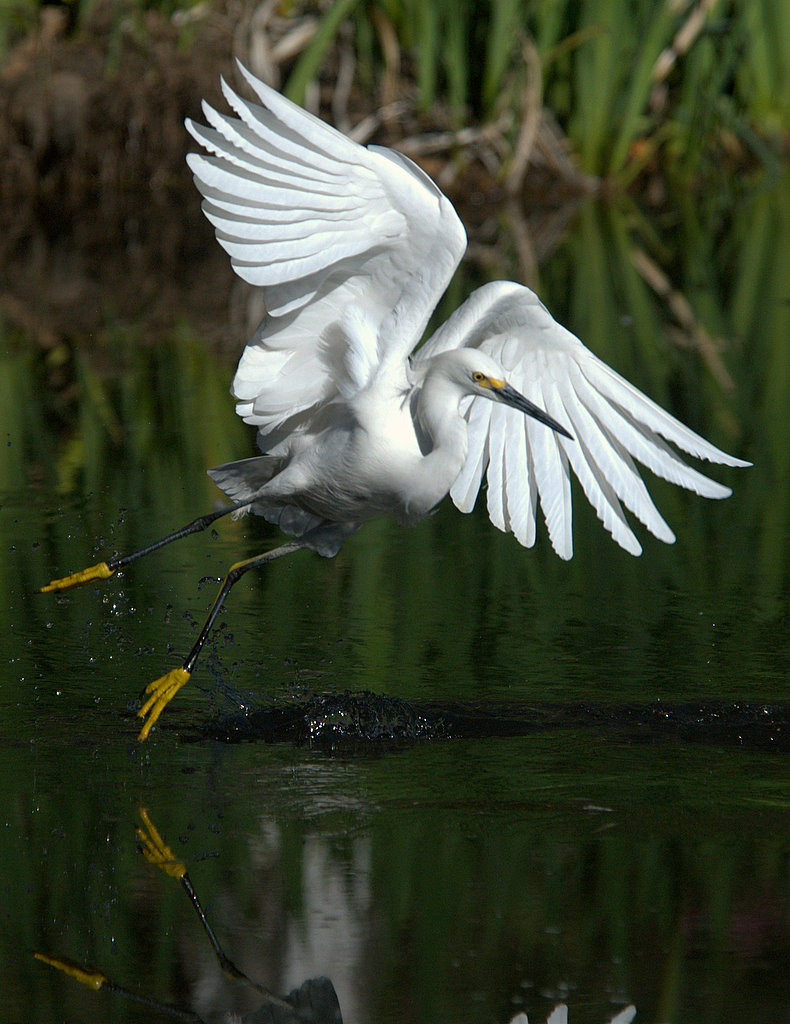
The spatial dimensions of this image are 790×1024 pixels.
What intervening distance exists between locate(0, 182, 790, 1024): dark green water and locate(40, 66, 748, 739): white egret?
0.36 meters

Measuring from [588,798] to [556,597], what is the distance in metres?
1.65

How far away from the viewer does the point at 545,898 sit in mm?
3371

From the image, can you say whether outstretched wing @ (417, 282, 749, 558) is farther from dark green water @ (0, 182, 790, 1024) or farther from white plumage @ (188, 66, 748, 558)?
dark green water @ (0, 182, 790, 1024)

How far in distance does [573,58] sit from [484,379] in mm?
11263

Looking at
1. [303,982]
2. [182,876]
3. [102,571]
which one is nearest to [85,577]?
[102,571]

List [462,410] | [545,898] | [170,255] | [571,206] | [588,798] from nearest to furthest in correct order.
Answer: [545,898]
[588,798]
[462,410]
[170,255]
[571,206]

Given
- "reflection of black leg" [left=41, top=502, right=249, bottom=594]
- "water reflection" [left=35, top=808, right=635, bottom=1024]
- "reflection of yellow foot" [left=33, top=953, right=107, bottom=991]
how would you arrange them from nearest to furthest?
"water reflection" [left=35, top=808, right=635, bottom=1024] < "reflection of yellow foot" [left=33, top=953, right=107, bottom=991] < "reflection of black leg" [left=41, top=502, right=249, bottom=594]

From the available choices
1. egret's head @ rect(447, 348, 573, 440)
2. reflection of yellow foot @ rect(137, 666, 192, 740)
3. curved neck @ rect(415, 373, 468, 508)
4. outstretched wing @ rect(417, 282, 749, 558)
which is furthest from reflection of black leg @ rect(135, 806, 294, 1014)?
outstretched wing @ rect(417, 282, 749, 558)

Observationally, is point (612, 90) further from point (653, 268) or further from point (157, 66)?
point (157, 66)

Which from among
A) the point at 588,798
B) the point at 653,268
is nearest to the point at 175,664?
the point at 588,798

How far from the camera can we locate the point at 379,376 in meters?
4.46

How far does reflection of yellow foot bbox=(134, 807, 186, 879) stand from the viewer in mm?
3543

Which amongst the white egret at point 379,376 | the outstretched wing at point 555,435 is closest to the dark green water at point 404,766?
the white egret at point 379,376

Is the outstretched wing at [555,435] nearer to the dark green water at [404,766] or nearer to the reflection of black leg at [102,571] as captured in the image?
the dark green water at [404,766]
